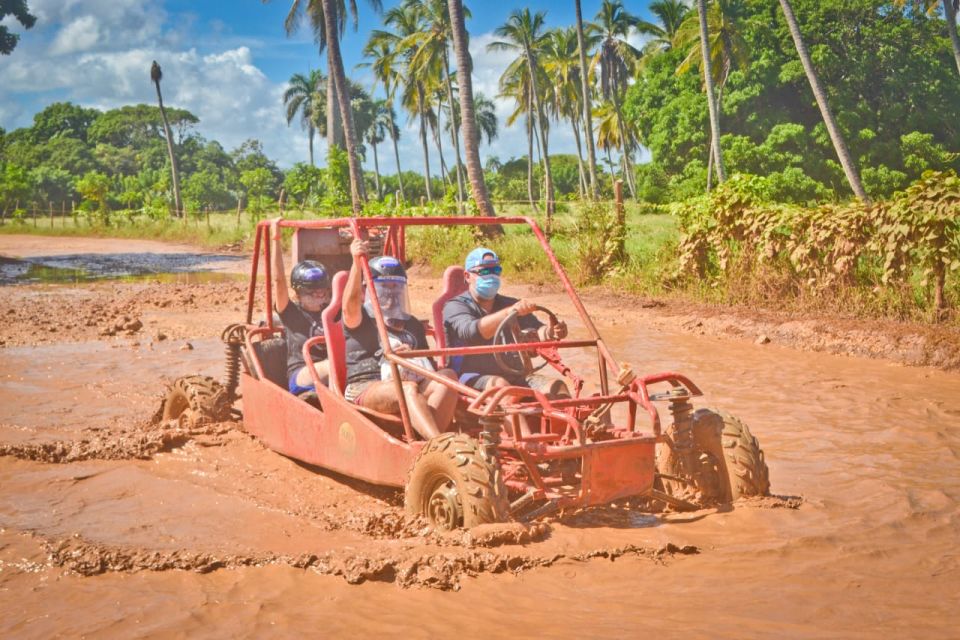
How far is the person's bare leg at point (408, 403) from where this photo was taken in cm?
495

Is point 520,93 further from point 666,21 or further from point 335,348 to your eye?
point 335,348

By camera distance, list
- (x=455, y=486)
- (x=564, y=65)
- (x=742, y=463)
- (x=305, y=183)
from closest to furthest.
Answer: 1. (x=455, y=486)
2. (x=742, y=463)
3. (x=305, y=183)
4. (x=564, y=65)

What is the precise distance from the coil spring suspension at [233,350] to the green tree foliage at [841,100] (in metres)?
26.7

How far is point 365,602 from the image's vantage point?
3713mm

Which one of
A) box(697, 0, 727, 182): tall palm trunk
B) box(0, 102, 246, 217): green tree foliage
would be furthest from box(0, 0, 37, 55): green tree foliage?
box(697, 0, 727, 182): tall palm trunk

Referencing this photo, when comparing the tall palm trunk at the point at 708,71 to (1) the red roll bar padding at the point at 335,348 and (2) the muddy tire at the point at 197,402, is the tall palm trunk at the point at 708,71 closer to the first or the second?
(2) the muddy tire at the point at 197,402

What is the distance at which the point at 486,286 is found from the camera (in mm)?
5941

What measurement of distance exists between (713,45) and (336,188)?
14.3m

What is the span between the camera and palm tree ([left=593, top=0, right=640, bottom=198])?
43906 millimetres

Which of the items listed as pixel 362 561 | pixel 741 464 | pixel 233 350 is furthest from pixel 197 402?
pixel 741 464

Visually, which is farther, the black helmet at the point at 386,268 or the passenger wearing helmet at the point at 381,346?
the black helmet at the point at 386,268

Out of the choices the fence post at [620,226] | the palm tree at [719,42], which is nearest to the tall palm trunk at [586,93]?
the palm tree at [719,42]

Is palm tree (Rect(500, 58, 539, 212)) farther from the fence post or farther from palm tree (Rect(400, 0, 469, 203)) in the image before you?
the fence post

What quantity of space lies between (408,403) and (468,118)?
16.4 m
